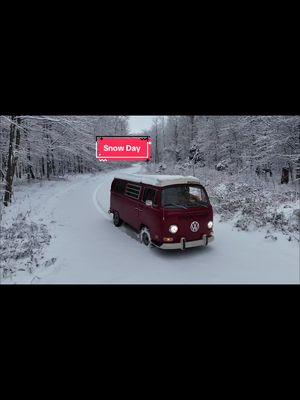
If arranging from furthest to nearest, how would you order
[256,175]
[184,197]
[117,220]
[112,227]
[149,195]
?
[256,175] < [117,220] < [112,227] < [149,195] < [184,197]

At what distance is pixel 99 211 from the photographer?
13.4m

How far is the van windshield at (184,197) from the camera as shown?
754 centimetres

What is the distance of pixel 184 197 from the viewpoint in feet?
25.7

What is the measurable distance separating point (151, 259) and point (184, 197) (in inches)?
76.2

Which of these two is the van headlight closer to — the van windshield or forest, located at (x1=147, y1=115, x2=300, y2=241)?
the van windshield

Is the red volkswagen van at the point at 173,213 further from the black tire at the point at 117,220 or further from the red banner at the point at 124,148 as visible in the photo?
the black tire at the point at 117,220

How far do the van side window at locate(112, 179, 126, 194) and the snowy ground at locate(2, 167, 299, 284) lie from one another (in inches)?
55.3

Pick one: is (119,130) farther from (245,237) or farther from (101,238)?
(245,237)

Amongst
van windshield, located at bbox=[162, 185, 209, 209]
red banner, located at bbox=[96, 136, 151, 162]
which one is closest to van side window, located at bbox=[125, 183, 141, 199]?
red banner, located at bbox=[96, 136, 151, 162]

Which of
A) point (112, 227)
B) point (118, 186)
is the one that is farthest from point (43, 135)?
point (112, 227)

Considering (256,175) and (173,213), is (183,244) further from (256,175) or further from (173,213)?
(256,175)

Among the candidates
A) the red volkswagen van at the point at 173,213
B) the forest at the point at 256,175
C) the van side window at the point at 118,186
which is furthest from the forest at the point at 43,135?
the red volkswagen van at the point at 173,213

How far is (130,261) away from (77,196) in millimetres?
10960
